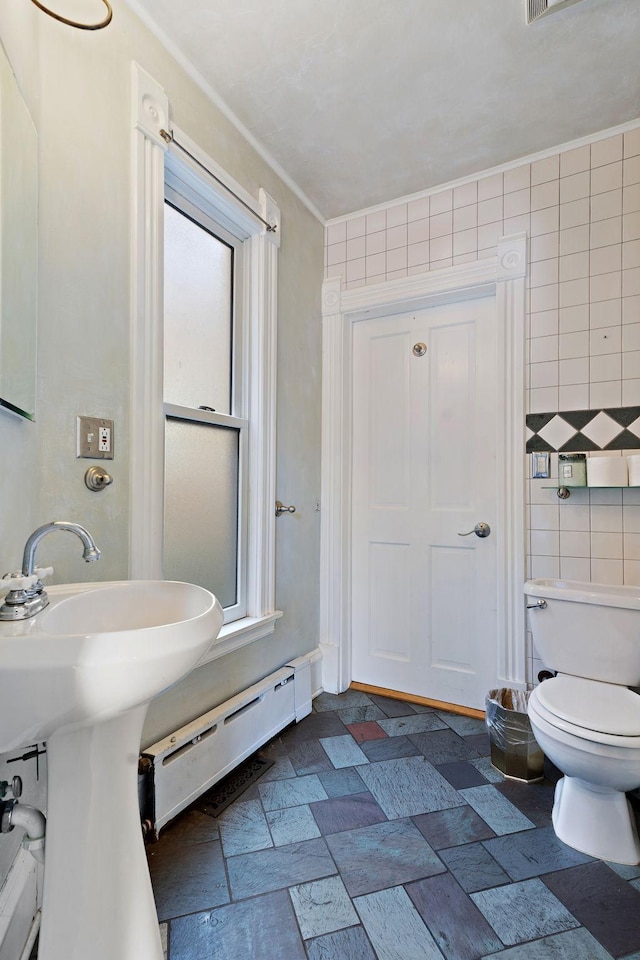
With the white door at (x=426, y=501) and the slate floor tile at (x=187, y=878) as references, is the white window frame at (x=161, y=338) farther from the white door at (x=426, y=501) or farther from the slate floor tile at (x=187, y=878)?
the white door at (x=426, y=501)

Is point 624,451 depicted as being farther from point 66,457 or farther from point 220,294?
point 66,457

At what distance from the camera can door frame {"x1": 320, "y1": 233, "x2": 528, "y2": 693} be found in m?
2.02

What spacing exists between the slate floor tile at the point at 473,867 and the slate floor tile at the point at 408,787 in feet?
0.59

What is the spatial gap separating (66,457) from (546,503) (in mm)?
1802

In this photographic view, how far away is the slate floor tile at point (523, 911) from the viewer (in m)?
1.10

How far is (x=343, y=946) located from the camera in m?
1.06

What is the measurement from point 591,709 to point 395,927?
31.3 inches

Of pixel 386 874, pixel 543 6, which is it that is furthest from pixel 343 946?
pixel 543 6

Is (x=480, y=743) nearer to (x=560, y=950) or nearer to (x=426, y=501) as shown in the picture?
(x=560, y=950)

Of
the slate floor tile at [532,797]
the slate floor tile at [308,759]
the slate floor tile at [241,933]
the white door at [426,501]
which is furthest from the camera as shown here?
the white door at [426,501]

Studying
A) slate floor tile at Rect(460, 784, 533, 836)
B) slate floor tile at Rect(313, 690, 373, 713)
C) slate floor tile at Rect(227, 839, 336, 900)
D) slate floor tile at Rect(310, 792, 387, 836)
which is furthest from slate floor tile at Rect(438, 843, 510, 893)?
slate floor tile at Rect(313, 690, 373, 713)

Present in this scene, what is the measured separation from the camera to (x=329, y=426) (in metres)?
2.43

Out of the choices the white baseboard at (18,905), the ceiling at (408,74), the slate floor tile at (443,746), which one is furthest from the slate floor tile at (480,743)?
the ceiling at (408,74)

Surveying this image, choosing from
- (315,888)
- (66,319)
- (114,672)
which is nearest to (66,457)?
(66,319)
